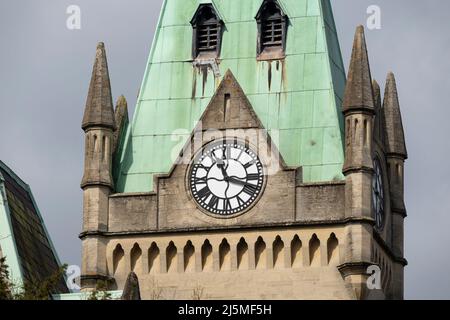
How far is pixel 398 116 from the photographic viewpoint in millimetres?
81062

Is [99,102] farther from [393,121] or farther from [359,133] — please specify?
[393,121]

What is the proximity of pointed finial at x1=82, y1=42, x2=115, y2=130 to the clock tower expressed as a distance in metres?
0.03

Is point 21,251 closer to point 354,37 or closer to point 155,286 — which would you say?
point 155,286

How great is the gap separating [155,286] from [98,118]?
450 centimetres

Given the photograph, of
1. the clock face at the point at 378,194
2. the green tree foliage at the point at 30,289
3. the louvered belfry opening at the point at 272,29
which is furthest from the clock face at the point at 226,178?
the green tree foliage at the point at 30,289

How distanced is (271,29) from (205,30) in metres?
1.75

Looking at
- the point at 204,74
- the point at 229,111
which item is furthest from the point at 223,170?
the point at 204,74

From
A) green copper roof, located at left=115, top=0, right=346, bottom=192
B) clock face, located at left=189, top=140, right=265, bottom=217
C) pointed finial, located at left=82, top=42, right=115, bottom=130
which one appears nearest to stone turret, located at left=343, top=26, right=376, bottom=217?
green copper roof, located at left=115, top=0, right=346, bottom=192

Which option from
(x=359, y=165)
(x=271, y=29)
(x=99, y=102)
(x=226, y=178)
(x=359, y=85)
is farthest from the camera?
(x=271, y=29)

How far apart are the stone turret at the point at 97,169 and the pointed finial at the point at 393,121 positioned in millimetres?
7419

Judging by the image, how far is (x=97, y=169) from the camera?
255ft

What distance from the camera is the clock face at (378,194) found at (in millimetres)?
77625
